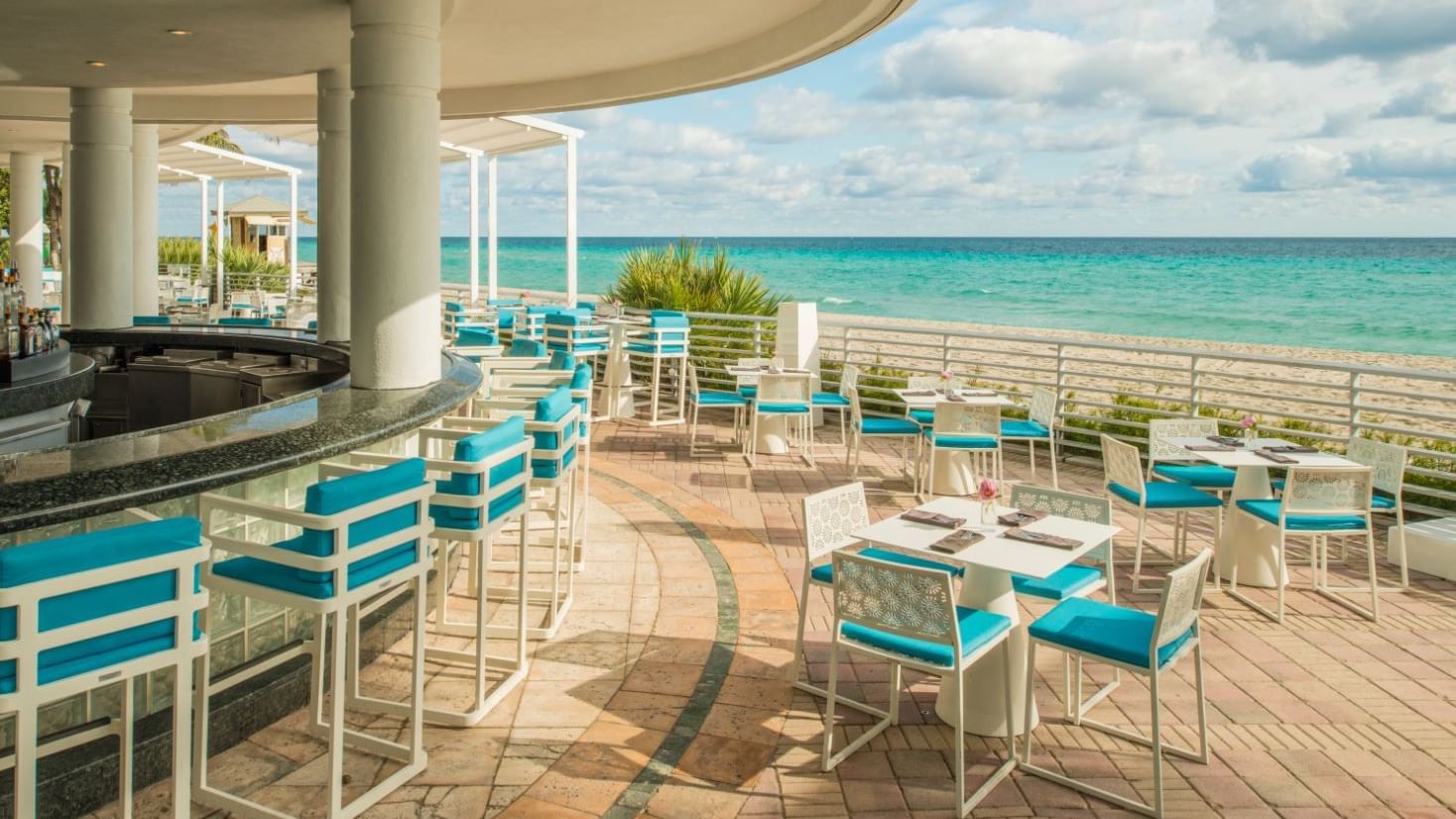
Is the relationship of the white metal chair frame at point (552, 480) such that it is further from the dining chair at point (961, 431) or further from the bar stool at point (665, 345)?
the bar stool at point (665, 345)

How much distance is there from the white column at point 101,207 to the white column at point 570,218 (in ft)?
18.0

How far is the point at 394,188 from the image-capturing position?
4.89 m

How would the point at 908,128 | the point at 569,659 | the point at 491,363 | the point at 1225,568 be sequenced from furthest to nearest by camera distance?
the point at 908,128
the point at 491,363
the point at 1225,568
the point at 569,659

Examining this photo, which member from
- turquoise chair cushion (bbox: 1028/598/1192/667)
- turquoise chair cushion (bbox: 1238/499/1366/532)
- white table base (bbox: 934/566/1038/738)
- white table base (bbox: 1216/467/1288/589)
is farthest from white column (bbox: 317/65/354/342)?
turquoise chair cushion (bbox: 1238/499/1366/532)

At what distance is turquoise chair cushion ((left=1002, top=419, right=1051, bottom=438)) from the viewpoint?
310 inches

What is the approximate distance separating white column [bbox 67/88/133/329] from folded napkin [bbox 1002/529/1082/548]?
24.6 ft

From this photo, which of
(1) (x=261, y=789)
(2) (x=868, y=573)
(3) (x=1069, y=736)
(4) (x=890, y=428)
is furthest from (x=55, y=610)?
(4) (x=890, y=428)

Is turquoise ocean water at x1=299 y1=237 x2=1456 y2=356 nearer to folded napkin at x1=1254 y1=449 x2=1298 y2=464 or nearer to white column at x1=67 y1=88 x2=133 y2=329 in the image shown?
folded napkin at x1=1254 y1=449 x2=1298 y2=464

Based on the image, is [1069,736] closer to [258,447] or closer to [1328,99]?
[258,447]

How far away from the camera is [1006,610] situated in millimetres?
4008

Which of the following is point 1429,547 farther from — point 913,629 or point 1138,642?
point 913,629

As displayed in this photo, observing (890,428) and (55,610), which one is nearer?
(55,610)

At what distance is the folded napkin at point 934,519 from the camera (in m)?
4.26

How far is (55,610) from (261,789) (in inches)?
50.9
